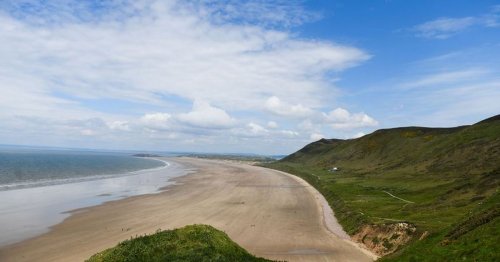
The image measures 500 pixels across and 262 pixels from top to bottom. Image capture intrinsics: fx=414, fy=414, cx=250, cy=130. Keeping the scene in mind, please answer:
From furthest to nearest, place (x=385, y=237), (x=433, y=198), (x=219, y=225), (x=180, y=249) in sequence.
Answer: (x=433, y=198) → (x=219, y=225) → (x=385, y=237) → (x=180, y=249)

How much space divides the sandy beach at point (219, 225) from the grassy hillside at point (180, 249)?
11417 mm

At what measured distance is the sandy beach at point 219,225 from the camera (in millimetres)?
37006

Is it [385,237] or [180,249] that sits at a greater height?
[180,249]

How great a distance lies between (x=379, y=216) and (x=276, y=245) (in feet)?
43.9

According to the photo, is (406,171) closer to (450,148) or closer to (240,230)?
(450,148)

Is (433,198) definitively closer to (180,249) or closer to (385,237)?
(385,237)

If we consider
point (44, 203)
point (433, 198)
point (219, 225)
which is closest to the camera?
point (219, 225)

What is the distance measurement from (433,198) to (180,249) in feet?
133

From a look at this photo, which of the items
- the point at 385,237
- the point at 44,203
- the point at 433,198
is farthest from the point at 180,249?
the point at 44,203

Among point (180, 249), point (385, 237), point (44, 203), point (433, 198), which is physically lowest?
point (44, 203)

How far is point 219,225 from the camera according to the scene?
49.8m

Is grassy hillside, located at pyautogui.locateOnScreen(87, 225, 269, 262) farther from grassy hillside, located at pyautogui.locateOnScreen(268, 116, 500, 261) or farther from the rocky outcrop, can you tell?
the rocky outcrop

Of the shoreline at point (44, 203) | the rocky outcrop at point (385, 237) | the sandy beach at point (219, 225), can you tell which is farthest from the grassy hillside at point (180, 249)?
the shoreline at point (44, 203)

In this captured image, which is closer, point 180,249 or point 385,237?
point 180,249
